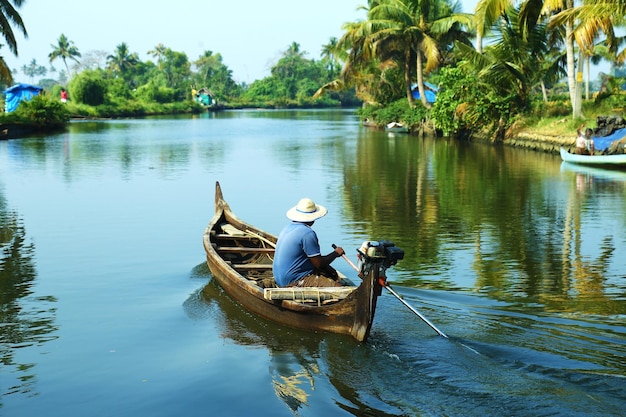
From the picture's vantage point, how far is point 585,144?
81.3ft

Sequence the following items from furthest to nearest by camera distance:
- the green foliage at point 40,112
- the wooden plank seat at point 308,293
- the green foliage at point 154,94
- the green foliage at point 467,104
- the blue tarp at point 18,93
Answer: the green foliage at point 154,94 < the blue tarp at point 18,93 < the green foliage at point 40,112 < the green foliage at point 467,104 < the wooden plank seat at point 308,293

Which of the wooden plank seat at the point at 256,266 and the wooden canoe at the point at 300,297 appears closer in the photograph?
the wooden canoe at the point at 300,297

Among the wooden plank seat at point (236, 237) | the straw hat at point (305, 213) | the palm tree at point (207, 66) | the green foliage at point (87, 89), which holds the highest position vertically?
the palm tree at point (207, 66)

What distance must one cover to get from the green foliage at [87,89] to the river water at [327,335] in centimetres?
5298

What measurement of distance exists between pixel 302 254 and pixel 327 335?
1087 mm

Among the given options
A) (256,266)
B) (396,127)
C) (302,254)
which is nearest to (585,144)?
(256,266)

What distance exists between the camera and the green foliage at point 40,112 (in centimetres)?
4581

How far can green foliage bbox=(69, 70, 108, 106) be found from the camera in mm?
72125

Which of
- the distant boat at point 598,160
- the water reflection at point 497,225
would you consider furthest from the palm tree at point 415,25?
the distant boat at point 598,160

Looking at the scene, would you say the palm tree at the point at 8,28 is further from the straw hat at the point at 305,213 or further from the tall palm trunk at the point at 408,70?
the straw hat at the point at 305,213

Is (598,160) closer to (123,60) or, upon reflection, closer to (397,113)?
(397,113)

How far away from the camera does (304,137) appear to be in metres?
44.0

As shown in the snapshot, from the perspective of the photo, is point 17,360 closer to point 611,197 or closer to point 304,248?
point 304,248

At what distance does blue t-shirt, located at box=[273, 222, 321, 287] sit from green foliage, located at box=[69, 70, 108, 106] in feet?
224
